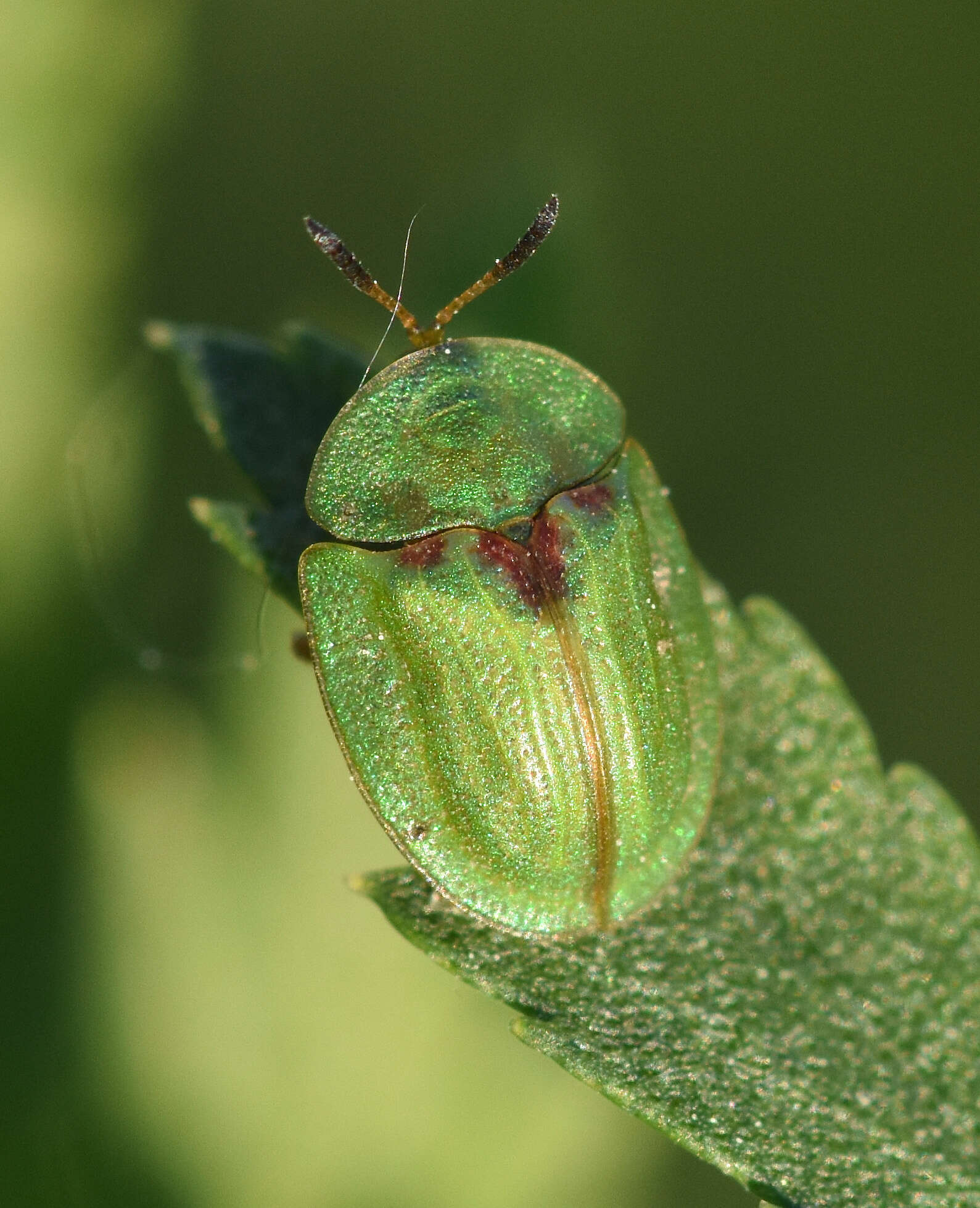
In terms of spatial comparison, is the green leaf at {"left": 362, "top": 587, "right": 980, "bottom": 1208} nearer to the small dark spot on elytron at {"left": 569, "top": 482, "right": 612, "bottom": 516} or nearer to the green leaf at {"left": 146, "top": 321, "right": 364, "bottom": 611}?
the small dark spot on elytron at {"left": 569, "top": 482, "right": 612, "bottom": 516}

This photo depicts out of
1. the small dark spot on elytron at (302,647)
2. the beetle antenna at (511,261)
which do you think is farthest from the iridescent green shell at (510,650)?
the small dark spot on elytron at (302,647)

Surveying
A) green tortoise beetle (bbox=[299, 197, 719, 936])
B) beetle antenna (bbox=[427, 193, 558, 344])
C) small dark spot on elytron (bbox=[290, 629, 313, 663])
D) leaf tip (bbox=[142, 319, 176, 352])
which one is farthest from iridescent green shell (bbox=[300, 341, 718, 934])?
leaf tip (bbox=[142, 319, 176, 352])

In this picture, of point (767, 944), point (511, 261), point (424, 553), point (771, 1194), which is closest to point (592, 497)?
point (424, 553)

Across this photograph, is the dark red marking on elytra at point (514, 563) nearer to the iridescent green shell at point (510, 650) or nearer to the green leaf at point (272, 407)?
the iridescent green shell at point (510, 650)

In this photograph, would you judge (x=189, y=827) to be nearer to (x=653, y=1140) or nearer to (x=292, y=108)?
(x=653, y=1140)

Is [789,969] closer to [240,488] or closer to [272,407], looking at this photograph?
[272,407]

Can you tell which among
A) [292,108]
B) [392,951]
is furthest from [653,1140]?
[292,108]
